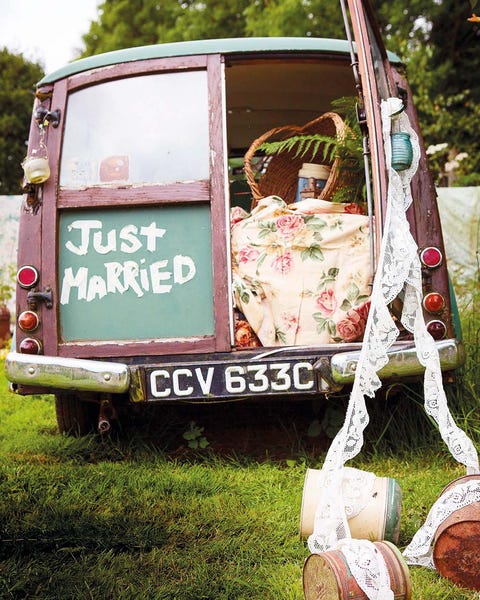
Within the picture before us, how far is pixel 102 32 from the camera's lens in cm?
2075

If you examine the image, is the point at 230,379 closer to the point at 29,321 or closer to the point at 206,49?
the point at 29,321

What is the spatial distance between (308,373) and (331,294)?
1.59 ft

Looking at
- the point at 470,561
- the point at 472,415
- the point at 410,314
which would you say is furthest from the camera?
the point at 472,415

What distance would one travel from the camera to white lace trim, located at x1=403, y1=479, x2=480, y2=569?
2.28 metres

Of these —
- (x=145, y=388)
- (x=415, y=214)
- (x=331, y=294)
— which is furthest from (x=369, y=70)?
(x=145, y=388)

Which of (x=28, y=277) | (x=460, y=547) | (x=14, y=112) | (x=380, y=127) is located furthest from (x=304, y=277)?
(x=14, y=112)

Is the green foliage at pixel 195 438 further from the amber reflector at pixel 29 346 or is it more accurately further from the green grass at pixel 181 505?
the amber reflector at pixel 29 346

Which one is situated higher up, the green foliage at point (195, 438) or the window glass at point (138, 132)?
the window glass at point (138, 132)

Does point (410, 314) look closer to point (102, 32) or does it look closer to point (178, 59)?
point (178, 59)

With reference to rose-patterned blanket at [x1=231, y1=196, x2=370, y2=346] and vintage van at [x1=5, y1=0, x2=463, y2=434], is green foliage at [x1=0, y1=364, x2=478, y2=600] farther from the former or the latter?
rose-patterned blanket at [x1=231, y1=196, x2=370, y2=346]

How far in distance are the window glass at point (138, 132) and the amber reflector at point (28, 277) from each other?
433mm

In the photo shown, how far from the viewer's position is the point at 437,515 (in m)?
2.33

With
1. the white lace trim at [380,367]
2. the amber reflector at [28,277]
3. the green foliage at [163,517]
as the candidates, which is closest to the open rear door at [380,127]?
the white lace trim at [380,367]

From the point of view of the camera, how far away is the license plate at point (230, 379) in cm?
319
